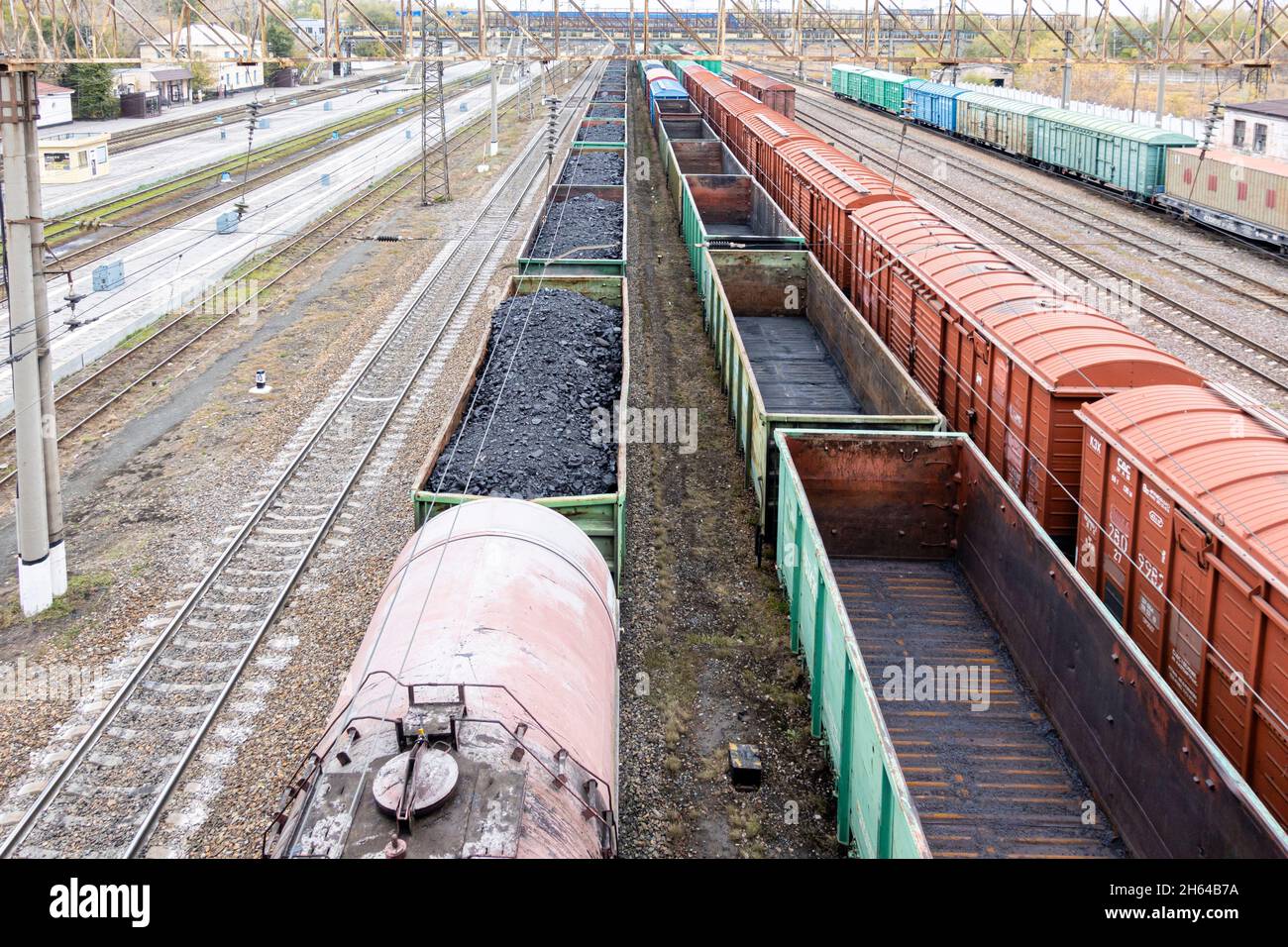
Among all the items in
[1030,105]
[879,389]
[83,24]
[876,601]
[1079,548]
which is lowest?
[876,601]

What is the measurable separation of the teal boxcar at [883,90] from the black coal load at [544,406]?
59.3 metres

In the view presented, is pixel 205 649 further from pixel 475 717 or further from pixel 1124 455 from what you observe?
pixel 1124 455

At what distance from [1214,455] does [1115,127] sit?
35.9 m

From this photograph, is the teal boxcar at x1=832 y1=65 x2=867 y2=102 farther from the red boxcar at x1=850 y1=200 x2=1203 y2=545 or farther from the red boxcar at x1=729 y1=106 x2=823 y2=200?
the red boxcar at x1=850 y1=200 x2=1203 y2=545

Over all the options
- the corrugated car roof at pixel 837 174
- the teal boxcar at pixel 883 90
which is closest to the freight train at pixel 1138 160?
the teal boxcar at pixel 883 90

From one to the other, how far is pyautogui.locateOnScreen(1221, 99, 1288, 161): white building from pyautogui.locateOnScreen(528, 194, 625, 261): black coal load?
1027 inches

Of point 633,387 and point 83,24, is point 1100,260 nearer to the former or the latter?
point 633,387

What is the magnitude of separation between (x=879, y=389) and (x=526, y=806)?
1093 cm

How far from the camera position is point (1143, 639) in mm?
9672

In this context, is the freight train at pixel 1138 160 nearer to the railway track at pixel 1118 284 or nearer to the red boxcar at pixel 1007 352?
the railway track at pixel 1118 284

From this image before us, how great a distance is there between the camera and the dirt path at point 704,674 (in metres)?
9.46

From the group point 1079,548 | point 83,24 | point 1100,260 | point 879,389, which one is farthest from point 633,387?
point 83,24

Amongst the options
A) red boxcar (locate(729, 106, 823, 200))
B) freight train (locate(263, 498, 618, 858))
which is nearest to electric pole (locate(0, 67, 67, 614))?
freight train (locate(263, 498, 618, 858))
